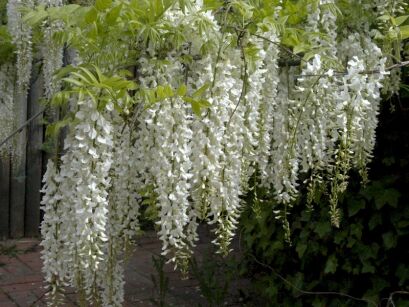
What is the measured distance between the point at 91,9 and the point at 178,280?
3.96 metres

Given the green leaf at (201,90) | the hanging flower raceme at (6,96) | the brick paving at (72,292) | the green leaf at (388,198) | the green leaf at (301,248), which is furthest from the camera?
the brick paving at (72,292)

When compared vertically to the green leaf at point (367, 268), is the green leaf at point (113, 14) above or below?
above

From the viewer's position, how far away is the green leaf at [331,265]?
12.4ft

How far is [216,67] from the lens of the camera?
96.1 inches

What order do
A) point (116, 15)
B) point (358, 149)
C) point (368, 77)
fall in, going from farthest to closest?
point (358, 149)
point (368, 77)
point (116, 15)

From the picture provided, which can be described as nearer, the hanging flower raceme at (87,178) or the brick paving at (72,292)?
the hanging flower raceme at (87,178)

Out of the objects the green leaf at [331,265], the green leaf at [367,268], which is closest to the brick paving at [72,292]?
the green leaf at [331,265]

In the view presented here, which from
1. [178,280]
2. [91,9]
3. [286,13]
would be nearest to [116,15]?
[91,9]

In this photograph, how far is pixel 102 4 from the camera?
2.31 metres

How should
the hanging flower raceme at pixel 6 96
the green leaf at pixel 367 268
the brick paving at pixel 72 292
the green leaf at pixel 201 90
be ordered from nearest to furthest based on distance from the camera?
the green leaf at pixel 201 90 → the green leaf at pixel 367 268 → the hanging flower raceme at pixel 6 96 → the brick paving at pixel 72 292

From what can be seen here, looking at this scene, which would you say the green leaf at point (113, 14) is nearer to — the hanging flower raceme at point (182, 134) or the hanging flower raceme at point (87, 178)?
the hanging flower raceme at point (182, 134)

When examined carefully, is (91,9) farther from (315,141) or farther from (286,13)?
(315,141)

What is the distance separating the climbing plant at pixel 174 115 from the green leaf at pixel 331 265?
40.6 inches

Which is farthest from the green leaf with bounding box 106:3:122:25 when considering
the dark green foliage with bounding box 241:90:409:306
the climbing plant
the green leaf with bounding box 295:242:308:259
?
the green leaf with bounding box 295:242:308:259
